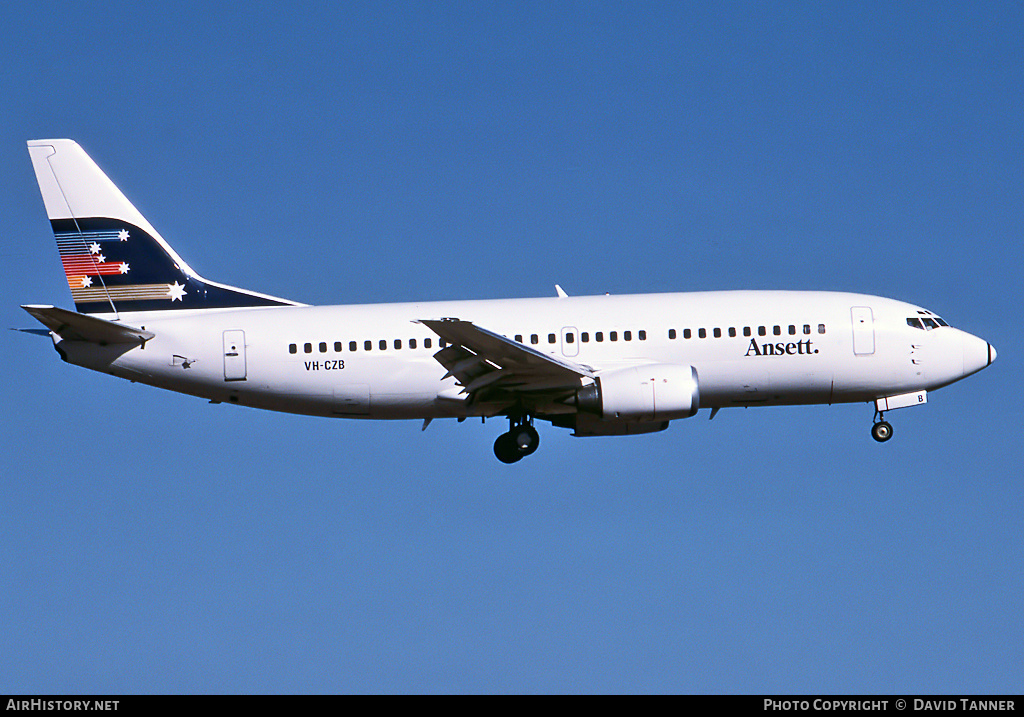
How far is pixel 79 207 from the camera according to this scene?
4053 cm

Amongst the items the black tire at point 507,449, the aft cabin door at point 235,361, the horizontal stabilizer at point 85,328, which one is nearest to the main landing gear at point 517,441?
the black tire at point 507,449

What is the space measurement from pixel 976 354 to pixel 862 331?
3.94 m

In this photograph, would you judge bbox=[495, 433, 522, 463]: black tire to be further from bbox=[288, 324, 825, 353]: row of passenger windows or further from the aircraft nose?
the aircraft nose

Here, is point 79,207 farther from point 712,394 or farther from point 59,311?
point 712,394

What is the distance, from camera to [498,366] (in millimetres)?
36938

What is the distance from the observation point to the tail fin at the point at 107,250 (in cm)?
3994

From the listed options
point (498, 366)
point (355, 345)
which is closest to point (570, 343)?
point (498, 366)

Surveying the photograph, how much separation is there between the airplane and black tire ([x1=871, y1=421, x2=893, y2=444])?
4 centimetres

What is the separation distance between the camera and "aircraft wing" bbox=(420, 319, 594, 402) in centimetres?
3545

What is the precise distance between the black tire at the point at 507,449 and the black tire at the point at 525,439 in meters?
0.11

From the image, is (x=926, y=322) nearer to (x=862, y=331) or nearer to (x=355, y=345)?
(x=862, y=331)
